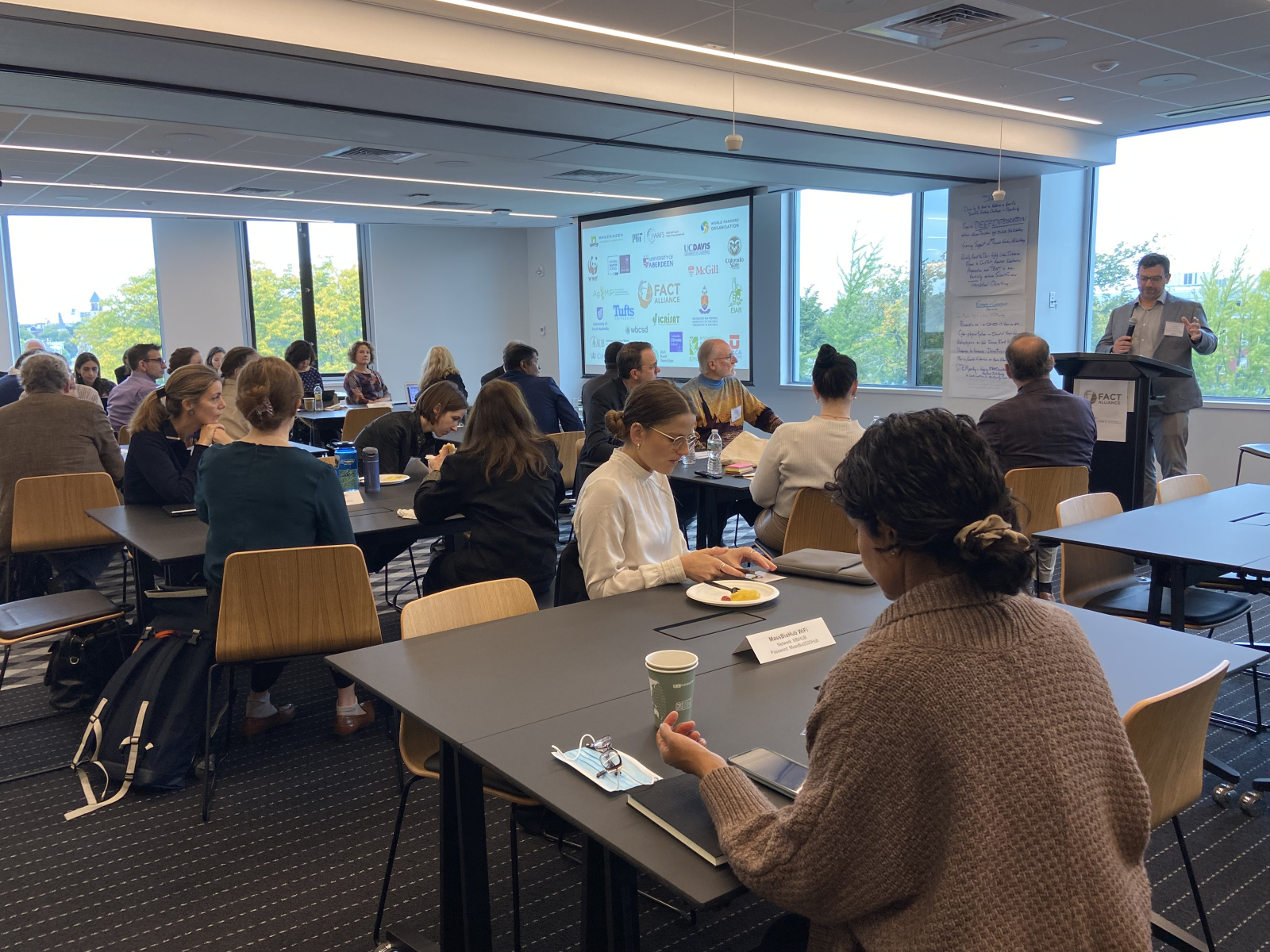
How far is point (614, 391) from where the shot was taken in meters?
5.47

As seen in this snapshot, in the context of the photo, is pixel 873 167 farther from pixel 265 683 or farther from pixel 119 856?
pixel 119 856

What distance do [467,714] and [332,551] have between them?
52.5 inches

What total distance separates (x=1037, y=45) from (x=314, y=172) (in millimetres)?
5413

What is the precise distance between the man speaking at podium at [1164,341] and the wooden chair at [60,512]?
569cm

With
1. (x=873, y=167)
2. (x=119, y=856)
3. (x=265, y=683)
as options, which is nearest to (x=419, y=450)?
(x=265, y=683)

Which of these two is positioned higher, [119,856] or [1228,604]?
[1228,604]

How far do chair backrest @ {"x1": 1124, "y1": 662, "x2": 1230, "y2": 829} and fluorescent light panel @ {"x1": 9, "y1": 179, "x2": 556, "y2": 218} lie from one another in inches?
346

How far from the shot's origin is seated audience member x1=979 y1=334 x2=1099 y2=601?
4.10 metres

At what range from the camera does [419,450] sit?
4.67 m

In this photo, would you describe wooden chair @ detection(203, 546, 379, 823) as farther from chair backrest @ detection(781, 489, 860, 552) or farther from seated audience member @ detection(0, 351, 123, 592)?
seated audience member @ detection(0, 351, 123, 592)

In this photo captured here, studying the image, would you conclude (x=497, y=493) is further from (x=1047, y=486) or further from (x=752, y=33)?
(x=752, y=33)

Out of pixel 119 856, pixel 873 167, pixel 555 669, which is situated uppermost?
pixel 873 167

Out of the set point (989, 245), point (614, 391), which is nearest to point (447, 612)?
point (614, 391)

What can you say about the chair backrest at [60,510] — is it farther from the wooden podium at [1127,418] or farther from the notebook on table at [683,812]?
the wooden podium at [1127,418]
